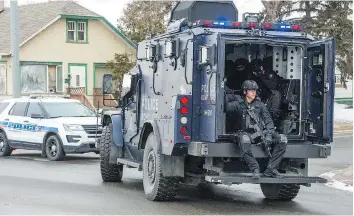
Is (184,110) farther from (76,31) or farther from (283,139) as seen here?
(76,31)

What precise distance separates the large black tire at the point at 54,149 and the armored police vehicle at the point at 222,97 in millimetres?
6765

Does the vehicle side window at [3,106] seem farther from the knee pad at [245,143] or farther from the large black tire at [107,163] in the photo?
the knee pad at [245,143]

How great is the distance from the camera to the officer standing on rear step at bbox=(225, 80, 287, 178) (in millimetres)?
10180

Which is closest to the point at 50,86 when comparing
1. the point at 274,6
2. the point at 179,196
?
the point at 274,6

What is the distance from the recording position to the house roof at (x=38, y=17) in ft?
131

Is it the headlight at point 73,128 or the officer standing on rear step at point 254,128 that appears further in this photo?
the headlight at point 73,128

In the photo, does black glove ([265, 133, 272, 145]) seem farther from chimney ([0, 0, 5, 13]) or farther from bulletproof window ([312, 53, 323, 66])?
chimney ([0, 0, 5, 13])

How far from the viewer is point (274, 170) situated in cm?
1038

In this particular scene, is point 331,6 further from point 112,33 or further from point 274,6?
point 112,33

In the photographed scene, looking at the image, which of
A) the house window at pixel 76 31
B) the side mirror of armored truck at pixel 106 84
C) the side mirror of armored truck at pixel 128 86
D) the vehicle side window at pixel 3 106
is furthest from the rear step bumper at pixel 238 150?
the house window at pixel 76 31

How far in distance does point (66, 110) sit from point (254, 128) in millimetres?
10009

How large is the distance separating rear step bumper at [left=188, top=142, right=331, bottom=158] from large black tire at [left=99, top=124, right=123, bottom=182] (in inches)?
141

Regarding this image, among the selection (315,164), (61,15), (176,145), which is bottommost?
(315,164)

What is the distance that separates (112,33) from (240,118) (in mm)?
32286
